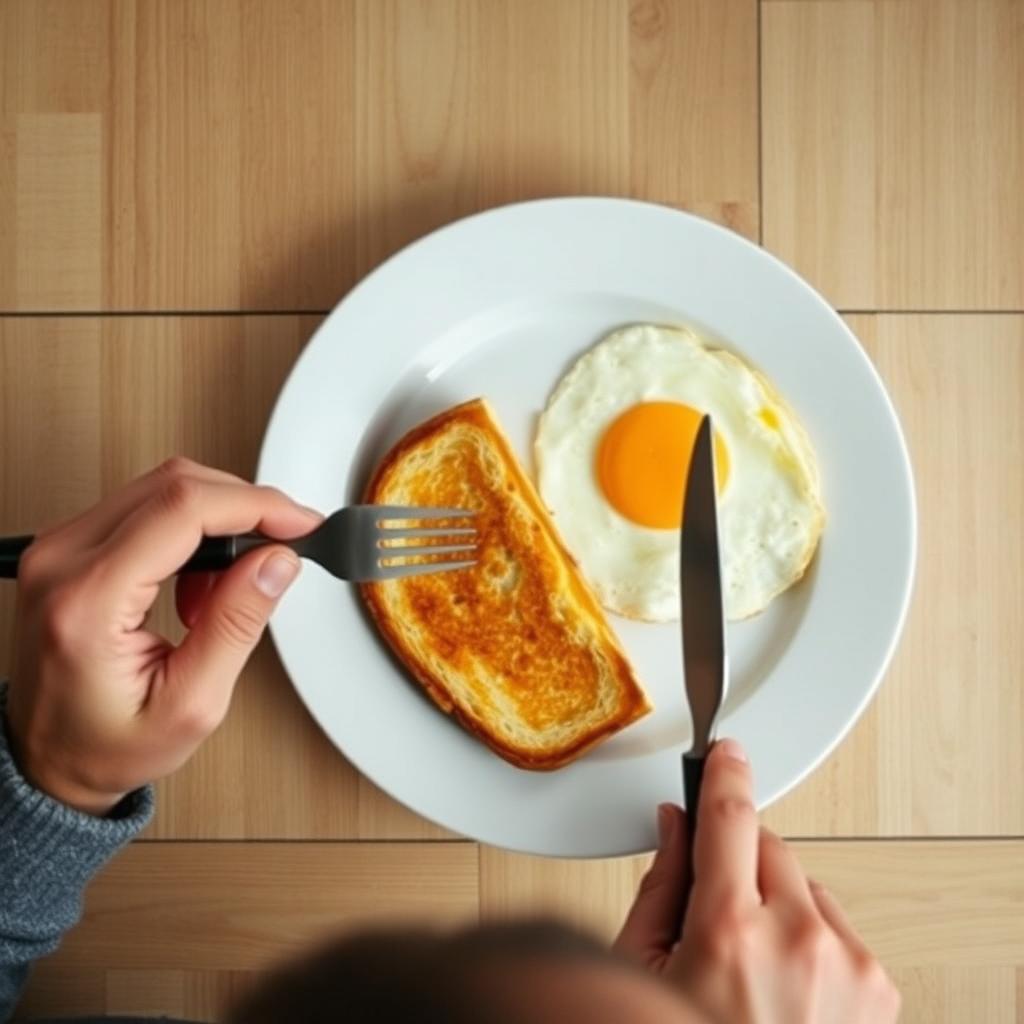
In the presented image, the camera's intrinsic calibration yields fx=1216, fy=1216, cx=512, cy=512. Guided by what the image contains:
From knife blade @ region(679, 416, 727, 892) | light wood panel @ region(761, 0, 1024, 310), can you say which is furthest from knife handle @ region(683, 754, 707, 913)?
light wood panel @ region(761, 0, 1024, 310)

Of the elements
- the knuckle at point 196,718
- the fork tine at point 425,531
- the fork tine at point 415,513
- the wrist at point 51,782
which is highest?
the fork tine at point 415,513

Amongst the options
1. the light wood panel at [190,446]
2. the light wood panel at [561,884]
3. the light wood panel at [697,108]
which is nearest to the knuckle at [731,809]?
the light wood panel at [561,884]

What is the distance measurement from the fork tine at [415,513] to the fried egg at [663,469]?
10 centimetres

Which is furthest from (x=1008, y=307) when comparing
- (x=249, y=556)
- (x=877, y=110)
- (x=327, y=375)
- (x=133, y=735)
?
(x=133, y=735)

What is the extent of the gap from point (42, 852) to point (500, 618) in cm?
48

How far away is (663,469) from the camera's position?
123 centimetres

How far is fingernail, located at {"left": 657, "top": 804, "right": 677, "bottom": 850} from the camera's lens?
3.70 ft

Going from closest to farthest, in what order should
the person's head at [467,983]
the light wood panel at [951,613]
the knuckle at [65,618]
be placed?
the person's head at [467,983] < the knuckle at [65,618] < the light wood panel at [951,613]

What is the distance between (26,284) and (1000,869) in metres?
1.25

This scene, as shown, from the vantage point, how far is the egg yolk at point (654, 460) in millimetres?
1227

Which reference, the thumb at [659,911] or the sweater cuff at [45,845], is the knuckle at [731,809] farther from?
the sweater cuff at [45,845]

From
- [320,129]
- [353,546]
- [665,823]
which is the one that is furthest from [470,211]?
[665,823]

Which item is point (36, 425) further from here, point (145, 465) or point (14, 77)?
point (14, 77)

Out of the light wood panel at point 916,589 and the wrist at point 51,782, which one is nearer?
the wrist at point 51,782
